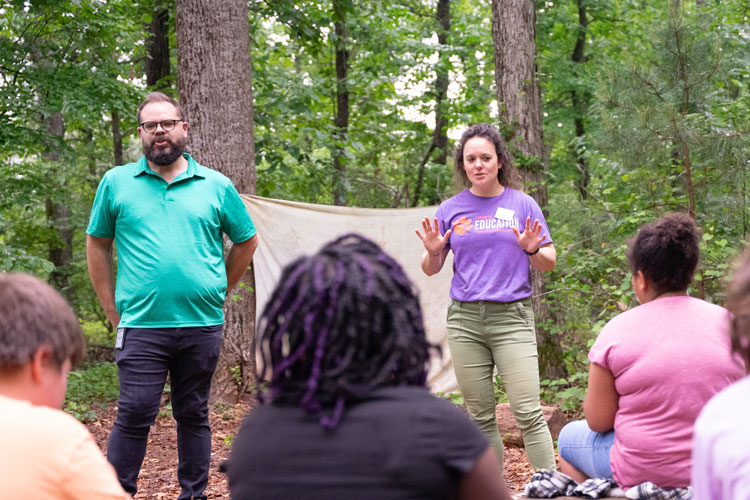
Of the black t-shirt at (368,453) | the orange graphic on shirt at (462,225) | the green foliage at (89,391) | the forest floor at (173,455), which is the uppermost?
the orange graphic on shirt at (462,225)

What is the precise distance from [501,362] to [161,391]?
1.63 meters

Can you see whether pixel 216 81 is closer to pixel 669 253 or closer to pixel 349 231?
pixel 349 231

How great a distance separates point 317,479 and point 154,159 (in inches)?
95.2

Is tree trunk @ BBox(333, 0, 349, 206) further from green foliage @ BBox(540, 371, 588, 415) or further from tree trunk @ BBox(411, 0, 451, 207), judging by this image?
green foliage @ BBox(540, 371, 588, 415)

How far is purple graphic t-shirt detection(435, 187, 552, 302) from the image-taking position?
12.0ft

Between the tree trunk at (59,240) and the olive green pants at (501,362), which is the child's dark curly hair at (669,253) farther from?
the tree trunk at (59,240)

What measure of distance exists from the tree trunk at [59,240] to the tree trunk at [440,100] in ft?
21.2

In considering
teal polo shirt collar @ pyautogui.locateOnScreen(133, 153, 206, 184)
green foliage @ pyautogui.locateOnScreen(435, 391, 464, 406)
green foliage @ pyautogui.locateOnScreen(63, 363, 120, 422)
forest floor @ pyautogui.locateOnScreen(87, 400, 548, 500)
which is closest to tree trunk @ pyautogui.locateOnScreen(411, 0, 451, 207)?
green foliage @ pyautogui.locateOnScreen(63, 363, 120, 422)

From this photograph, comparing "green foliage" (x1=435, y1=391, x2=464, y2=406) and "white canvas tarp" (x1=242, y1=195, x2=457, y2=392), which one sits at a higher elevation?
"white canvas tarp" (x1=242, y1=195, x2=457, y2=392)

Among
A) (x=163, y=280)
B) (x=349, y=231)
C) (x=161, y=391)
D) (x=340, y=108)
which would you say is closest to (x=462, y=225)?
(x=163, y=280)

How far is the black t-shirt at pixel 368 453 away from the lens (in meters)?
1.34

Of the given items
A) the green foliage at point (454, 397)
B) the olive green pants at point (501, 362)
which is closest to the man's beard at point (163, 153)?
the olive green pants at point (501, 362)

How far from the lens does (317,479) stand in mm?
1351

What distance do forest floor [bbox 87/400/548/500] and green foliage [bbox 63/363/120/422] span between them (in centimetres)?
17
